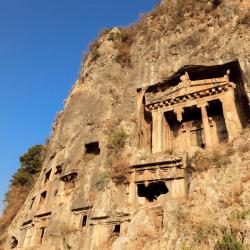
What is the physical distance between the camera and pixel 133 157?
17.3m

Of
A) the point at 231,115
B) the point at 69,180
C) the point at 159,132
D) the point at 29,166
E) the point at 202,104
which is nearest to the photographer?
the point at 231,115

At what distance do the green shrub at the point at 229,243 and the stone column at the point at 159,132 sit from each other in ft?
29.7

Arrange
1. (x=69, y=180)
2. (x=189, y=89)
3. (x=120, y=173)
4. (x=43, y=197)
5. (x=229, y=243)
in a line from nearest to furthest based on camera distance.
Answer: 1. (x=229, y=243)
2. (x=120, y=173)
3. (x=189, y=89)
4. (x=69, y=180)
5. (x=43, y=197)

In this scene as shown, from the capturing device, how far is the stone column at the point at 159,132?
18469 millimetres

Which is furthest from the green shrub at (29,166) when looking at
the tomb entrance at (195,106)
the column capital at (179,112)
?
the column capital at (179,112)

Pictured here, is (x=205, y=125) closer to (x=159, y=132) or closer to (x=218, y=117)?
(x=218, y=117)

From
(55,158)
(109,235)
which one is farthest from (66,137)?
(109,235)

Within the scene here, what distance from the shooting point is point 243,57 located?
54.8 feet

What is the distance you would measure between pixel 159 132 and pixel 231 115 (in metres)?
4.58

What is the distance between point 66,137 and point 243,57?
13.3 metres

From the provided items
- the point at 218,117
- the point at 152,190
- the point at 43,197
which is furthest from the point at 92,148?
the point at 218,117

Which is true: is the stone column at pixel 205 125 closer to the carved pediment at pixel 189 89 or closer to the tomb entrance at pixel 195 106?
the tomb entrance at pixel 195 106

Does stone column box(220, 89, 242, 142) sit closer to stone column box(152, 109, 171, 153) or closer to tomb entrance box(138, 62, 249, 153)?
tomb entrance box(138, 62, 249, 153)

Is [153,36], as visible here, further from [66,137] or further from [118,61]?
[66,137]
